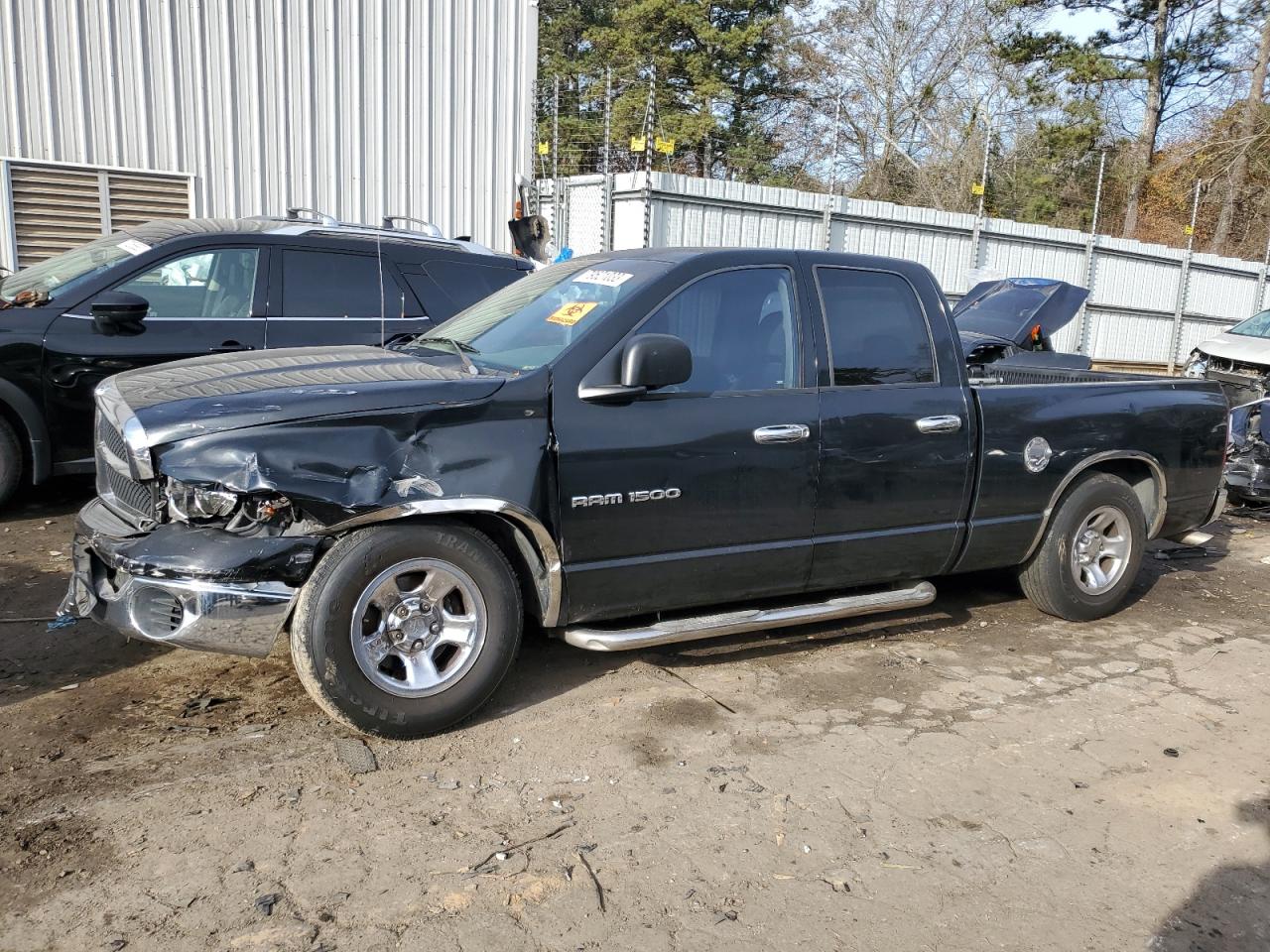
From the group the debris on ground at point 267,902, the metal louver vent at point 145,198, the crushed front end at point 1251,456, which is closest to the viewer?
the debris on ground at point 267,902

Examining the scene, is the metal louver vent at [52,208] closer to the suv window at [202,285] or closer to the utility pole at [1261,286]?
the suv window at [202,285]

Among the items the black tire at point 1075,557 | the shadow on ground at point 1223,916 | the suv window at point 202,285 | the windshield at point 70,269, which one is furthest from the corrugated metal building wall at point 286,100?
the shadow on ground at point 1223,916

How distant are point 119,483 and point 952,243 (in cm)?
1688

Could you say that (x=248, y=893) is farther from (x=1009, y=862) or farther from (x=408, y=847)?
(x=1009, y=862)

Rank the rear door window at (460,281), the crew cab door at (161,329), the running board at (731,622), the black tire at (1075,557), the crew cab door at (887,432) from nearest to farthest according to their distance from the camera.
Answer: the running board at (731,622), the crew cab door at (887,432), the black tire at (1075,557), the crew cab door at (161,329), the rear door window at (460,281)

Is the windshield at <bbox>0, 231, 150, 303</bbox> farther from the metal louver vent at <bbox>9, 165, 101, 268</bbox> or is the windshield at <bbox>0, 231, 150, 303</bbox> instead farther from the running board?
the running board

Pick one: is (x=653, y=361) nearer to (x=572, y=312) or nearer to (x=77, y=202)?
(x=572, y=312)

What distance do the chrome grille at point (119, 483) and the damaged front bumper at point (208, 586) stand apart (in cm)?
16

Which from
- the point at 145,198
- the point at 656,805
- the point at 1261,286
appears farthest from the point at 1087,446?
the point at 1261,286

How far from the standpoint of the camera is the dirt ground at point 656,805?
2791 mm

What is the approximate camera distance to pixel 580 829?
322 cm

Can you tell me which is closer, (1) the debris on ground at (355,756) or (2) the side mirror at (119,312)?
(1) the debris on ground at (355,756)

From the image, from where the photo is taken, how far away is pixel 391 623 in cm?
361

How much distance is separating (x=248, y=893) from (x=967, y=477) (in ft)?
11.8
